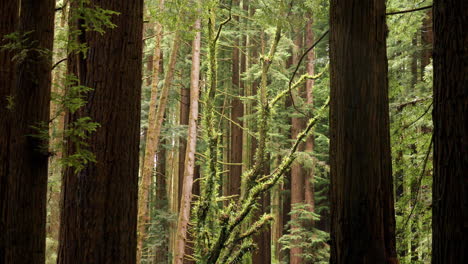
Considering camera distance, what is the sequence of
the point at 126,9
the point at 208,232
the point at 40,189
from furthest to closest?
the point at 208,232, the point at 126,9, the point at 40,189

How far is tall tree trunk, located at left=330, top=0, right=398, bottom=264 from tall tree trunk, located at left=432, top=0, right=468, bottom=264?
67 centimetres

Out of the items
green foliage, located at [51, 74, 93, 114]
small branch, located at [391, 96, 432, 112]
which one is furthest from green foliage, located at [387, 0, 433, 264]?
green foliage, located at [51, 74, 93, 114]

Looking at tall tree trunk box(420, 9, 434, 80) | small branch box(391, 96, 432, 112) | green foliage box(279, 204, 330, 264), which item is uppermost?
tall tree trunk box(420, 9, 434, 80)

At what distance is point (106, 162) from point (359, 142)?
206cm

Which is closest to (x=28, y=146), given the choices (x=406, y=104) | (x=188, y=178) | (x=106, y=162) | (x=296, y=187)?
(x=106, y=162)

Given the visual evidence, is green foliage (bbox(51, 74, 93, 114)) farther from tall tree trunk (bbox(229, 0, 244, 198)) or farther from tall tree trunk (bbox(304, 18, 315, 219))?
tall tree trunk (bbox(304, 18, 315, 219))

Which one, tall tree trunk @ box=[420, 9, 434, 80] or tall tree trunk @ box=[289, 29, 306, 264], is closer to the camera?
tall tree trunk @ box=[420, 9, 434, 80]

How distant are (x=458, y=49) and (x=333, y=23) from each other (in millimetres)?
1225

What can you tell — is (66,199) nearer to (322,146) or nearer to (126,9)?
(126,9)

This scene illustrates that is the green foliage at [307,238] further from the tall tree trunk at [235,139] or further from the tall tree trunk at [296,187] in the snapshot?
the tall tree trunk at [235,139]

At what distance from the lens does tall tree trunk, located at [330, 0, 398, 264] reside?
3.61m

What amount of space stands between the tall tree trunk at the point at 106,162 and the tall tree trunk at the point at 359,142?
1.72 meters

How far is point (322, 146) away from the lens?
21312 millimetres

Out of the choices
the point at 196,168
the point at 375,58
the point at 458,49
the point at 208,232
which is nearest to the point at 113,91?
the point at 375,58
